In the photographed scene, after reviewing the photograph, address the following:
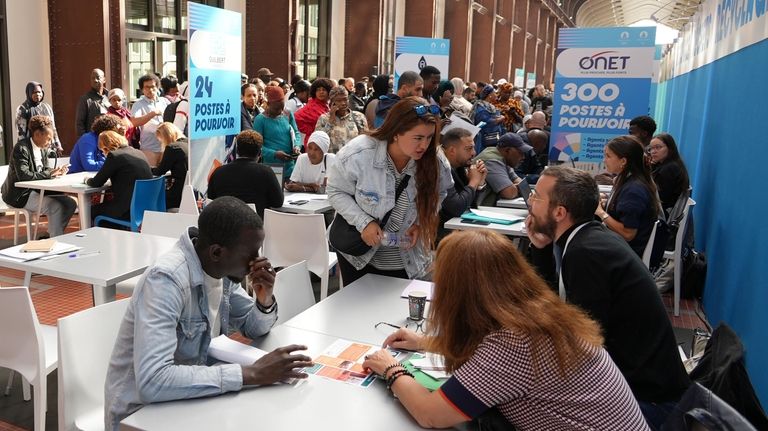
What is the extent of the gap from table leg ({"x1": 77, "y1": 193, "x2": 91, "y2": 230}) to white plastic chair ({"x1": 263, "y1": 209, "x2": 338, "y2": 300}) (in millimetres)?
2083

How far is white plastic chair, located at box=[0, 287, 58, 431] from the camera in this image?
256 cm

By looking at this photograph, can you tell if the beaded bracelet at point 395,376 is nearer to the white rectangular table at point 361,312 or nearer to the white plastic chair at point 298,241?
the white rectangular table at point 361,312

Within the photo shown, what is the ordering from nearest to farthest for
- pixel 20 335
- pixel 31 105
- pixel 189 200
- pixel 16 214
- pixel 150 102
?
1. pixel 20 335
2. pixel 189 200
3. pixel 16 214
4. pixel 31 105
5. pixel 150 102

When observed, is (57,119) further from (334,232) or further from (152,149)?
(334,232)

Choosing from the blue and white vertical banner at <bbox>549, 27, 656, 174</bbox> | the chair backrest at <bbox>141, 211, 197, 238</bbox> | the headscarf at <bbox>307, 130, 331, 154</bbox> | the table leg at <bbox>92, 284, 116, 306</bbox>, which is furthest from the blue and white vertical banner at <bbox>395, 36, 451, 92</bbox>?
the table leg at <bbox>92, 284, 116, 306</bbox>

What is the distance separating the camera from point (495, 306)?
1670 millimetres

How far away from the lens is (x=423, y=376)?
78.1 inches

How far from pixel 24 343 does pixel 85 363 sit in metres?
0.57

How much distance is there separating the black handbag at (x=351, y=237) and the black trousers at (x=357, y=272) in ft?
0.53

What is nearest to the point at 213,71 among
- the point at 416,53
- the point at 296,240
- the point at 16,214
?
the point at 296,240

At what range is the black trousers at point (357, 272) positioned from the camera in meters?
3.33

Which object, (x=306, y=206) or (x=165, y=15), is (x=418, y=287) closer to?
(x=306, y=206)

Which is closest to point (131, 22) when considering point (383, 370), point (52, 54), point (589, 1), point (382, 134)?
point (52, 54)

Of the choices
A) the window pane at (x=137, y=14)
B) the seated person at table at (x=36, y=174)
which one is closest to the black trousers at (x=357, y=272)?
the seated person at table at (x=36, y=174)
